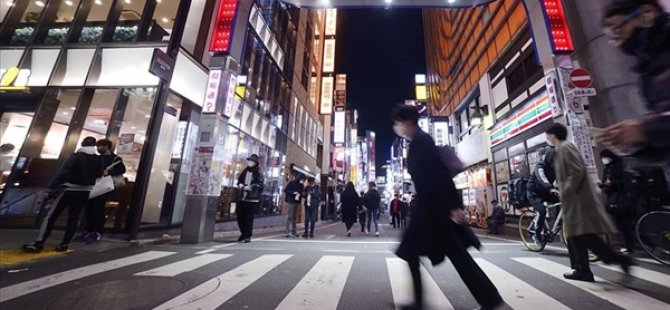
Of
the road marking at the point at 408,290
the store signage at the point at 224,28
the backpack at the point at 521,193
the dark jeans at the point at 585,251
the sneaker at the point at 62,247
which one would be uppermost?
the store signage at the point at 224,28

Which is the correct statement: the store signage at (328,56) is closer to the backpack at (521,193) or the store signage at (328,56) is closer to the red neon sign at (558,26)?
the red neon sign at (558,26)

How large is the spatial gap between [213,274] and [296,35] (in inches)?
742

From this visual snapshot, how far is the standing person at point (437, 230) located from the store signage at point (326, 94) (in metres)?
23.2

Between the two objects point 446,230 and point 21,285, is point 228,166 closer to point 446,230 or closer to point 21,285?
point 21,285

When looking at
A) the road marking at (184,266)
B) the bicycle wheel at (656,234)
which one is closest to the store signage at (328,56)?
the road marking at (184,266)

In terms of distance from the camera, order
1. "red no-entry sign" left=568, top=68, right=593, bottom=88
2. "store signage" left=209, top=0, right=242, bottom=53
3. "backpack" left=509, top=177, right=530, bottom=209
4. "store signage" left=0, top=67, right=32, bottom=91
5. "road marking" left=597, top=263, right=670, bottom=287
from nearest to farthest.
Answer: "road marking" left=597, top=263, right=670, bottom=287
"backpack" left=509, top=177, right=530, bottom=209
"red no-entry sign" left=568, top=68, right=593, bottom=88
"store signage" left=209, top=0, right=242, bottom=53
"store signage" left=0, top=67, right=32, bottom=91

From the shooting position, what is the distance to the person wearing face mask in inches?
54.5

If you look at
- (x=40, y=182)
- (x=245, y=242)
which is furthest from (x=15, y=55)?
(x=245, y=242)

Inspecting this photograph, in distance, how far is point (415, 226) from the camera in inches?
86.2

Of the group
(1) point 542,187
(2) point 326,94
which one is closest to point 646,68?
(1) point 542,187

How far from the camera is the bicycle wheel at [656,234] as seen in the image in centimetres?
407

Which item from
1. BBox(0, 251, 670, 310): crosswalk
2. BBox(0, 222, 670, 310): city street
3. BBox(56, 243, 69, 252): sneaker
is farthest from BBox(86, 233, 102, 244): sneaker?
BBox(0, 251, 670, 310): crosswalk

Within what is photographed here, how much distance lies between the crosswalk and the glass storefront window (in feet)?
17.2

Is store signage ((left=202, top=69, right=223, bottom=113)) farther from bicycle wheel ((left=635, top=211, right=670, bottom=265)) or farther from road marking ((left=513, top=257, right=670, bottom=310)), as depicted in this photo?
bicycle wheel ((left=635, top=211, right=670, bottom=265))
